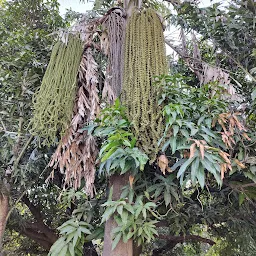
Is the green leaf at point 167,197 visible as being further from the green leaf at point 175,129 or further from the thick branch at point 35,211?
the thick branch at point 35,211

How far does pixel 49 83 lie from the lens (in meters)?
1.66

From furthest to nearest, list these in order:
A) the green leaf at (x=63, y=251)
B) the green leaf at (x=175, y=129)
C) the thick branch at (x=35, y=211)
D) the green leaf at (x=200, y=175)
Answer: the thick branch at (x=35, y=211), the green leaf at (x=63, y=251), the green leaf at (x=175, y=129), the green leaf at (x=200, y=175)

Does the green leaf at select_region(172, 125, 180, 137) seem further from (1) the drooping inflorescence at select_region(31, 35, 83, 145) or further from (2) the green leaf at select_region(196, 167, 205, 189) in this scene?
(1) the drooping inflorescence at select_region(31, 35, 83, 145)

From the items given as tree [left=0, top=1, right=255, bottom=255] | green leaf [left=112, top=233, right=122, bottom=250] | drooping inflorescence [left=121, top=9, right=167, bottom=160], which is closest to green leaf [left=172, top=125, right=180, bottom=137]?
tree [left=0, top=1, right=255, bottom=255]

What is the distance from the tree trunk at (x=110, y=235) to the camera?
1.48 metres

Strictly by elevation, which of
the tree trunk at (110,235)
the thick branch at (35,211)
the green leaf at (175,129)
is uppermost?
the green leaf at (175,129)

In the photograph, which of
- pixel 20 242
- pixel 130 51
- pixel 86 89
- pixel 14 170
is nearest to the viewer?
pixel 130 51

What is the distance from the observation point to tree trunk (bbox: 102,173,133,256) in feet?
4.86

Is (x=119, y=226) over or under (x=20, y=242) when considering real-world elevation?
over

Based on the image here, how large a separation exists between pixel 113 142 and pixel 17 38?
1.59 meters

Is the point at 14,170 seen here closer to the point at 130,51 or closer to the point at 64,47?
the point at 64,47

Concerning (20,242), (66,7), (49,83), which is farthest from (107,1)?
(20,242)

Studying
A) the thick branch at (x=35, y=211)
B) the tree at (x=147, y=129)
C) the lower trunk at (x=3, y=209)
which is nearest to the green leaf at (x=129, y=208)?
the tree at (x=147, y=129)

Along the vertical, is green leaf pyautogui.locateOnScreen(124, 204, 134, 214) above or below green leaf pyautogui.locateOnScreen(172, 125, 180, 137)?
below
